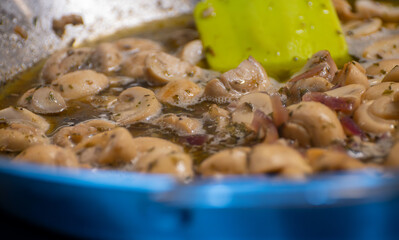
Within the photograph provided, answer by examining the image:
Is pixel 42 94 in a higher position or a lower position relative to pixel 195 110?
higher

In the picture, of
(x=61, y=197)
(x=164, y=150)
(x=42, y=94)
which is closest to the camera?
(x=61, y=197)

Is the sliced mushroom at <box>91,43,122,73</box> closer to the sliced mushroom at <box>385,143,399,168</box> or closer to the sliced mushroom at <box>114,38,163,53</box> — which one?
the sliced mushroom at <box>114,38,163,53</box>

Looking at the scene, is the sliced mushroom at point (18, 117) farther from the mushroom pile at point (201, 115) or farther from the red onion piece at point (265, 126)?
the red onion piece at point (265, 126)

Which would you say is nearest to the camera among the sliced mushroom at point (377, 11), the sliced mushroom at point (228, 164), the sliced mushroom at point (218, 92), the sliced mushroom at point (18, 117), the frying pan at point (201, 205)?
the frying pan at point (201, 205)

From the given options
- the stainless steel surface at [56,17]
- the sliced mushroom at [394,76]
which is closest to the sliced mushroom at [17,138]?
the stainless steel surface at [56,17]

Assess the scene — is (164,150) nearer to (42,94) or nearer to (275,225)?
(275,225)

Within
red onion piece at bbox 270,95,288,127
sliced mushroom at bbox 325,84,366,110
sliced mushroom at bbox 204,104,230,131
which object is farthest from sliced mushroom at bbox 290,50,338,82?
red onion piece at bbox 270,95,288,127

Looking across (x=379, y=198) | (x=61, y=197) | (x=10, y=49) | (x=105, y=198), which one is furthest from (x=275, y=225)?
(x=10, y=49)
